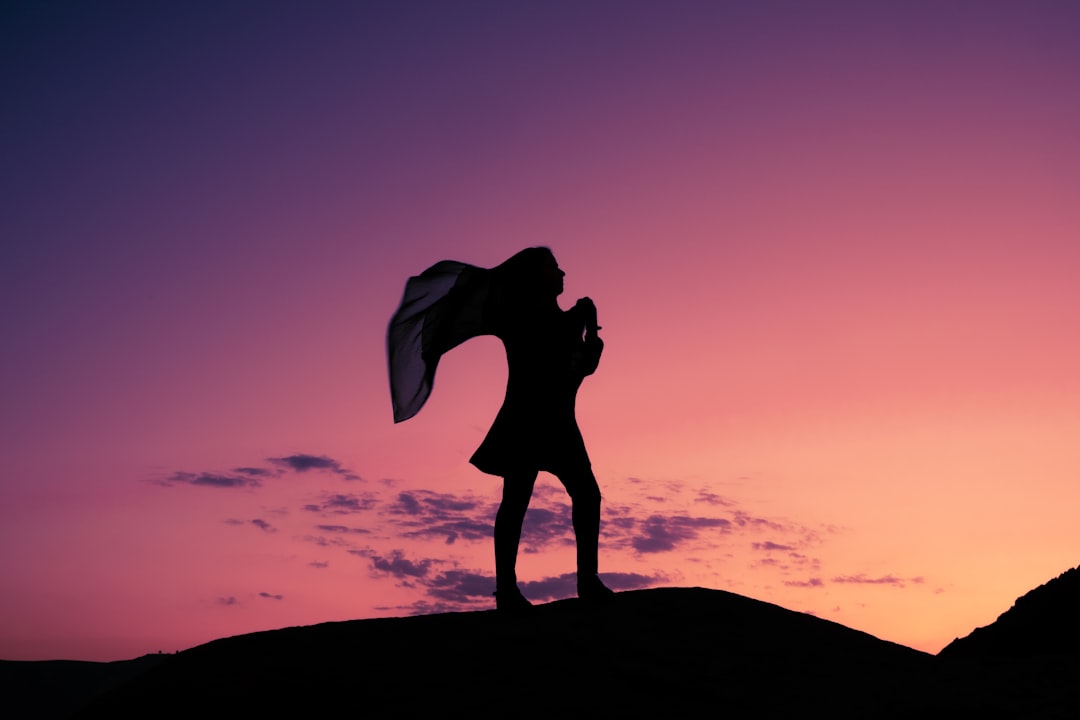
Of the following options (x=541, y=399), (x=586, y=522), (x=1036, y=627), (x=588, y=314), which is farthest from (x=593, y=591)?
(x=1036, y=627)

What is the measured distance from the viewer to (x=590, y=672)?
6.51 metres

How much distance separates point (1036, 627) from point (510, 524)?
815cm

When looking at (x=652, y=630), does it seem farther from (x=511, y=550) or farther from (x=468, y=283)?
(x=468, y=283)

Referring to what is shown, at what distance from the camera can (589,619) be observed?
7473mm

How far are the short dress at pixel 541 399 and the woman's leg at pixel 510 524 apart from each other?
0.09m

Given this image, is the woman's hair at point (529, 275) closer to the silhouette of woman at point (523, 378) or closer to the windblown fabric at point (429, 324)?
the silhouette of woman at point (523, 378)

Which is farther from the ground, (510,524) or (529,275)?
(529,275)

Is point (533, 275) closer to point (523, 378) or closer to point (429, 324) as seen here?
point (523, 378)

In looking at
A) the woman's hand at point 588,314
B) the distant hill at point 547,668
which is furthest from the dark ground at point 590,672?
the woman's hand at point 588,314

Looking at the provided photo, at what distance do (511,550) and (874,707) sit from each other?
2.95m

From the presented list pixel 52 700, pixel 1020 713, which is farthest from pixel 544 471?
pixel 52 700

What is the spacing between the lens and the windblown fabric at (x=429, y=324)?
28.0 ft

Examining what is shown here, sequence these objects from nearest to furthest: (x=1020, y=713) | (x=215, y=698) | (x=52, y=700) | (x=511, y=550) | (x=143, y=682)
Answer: (x=1020, y=713), (x=215, y=698), (x=143, y=682), (x=511, y=550), (x=52, y=700)

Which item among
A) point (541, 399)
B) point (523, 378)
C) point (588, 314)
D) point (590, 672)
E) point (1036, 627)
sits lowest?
point (590, 672)
